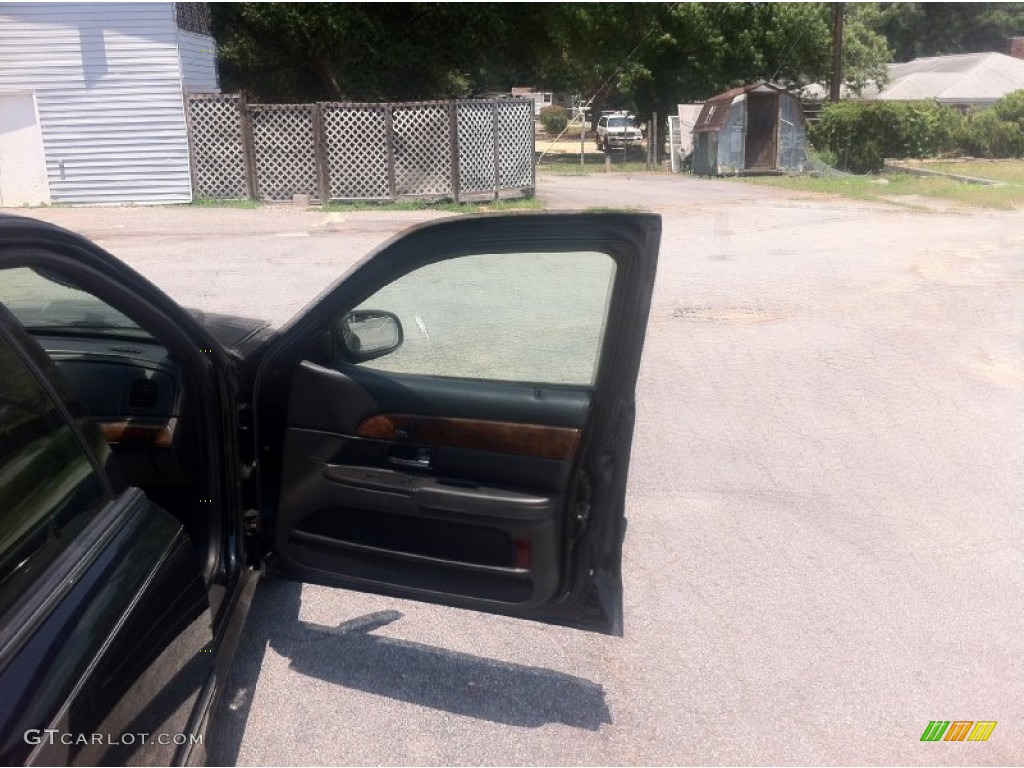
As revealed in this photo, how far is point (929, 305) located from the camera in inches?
404

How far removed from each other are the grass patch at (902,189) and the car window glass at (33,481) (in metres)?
20.4

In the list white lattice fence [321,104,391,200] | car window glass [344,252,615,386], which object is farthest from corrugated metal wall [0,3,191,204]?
car window glass [344,252,615,386]

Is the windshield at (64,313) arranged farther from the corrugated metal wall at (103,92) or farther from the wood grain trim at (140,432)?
the corrugated metal wall at (103,92)

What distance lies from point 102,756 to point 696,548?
3.23 meters

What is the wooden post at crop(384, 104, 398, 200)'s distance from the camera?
758 inches

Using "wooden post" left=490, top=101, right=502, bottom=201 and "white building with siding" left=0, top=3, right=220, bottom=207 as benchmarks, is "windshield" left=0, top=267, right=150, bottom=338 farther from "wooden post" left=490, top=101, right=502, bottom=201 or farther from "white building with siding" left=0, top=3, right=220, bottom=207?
"wooden post" left=490, top=101, right=502, bottom=201

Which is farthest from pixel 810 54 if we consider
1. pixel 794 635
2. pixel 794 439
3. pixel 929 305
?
pixel 794 635

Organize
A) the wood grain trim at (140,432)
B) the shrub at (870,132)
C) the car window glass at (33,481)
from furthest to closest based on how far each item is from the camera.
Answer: the shrub at (870,132) < the wood grain trim at (140,432) < the car window glass at (33,481)

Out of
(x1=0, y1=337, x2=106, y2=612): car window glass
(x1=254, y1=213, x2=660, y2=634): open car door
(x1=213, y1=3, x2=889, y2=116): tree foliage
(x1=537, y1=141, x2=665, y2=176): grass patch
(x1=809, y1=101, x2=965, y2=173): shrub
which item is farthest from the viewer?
(x1=537, y1=141, x2=665, y2=176): grass patch

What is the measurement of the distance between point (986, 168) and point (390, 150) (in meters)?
19.7

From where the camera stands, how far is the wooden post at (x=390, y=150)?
19.2m

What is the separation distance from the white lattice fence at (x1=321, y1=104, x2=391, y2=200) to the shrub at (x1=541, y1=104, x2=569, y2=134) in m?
38.8

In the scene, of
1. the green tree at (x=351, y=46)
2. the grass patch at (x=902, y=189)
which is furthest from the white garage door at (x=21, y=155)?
the grass patch at (x=902, y=189)

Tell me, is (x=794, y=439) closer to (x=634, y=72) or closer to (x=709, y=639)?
(x=709, y=639)
